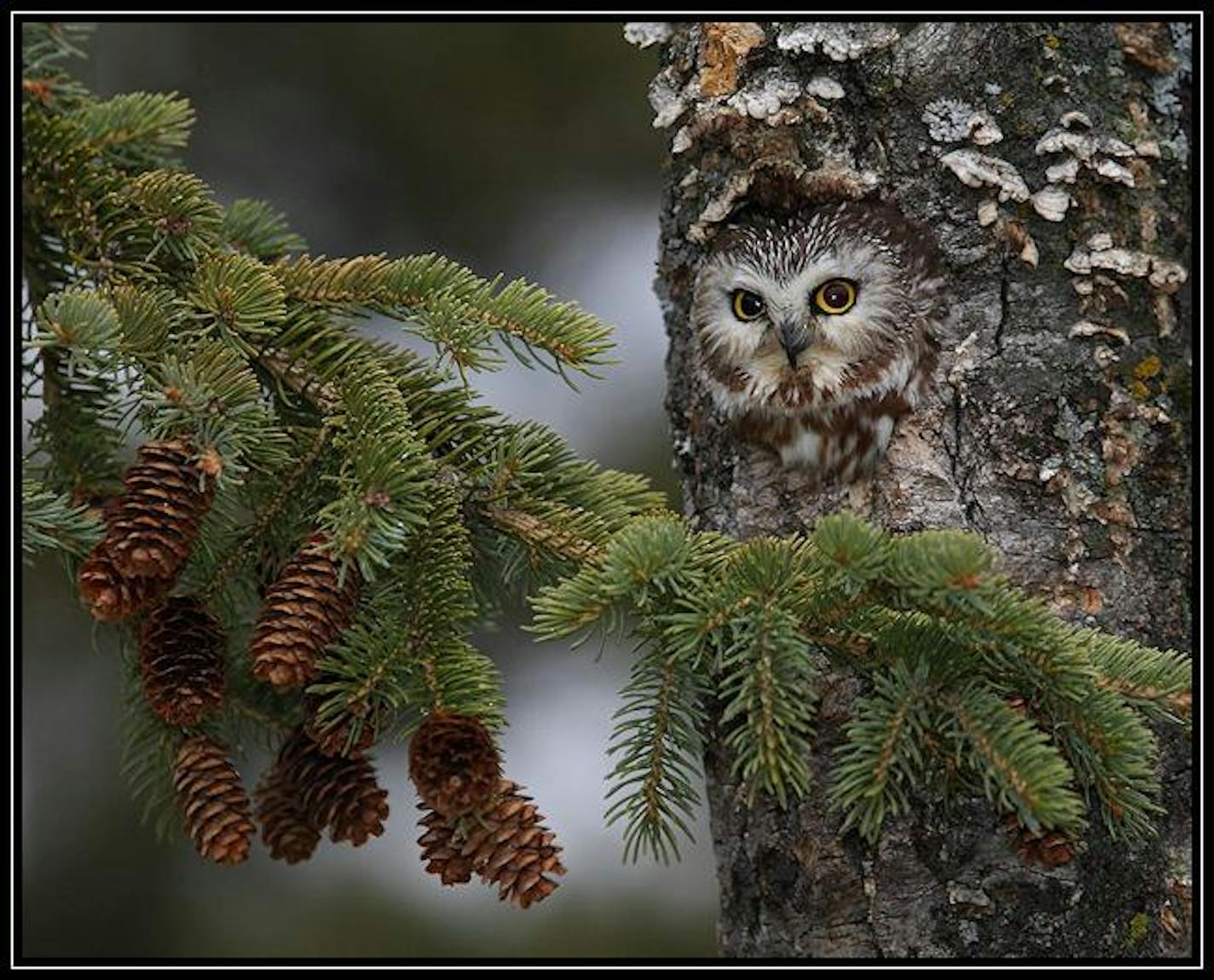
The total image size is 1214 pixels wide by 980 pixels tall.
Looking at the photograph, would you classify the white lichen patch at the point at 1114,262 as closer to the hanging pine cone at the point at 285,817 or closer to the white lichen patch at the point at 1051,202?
the white lichen patch at the point at 1051,202

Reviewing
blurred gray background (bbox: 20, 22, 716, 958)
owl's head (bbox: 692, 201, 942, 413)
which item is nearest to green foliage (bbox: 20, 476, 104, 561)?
owl's head (bbox: 692, 201, 942, 413)

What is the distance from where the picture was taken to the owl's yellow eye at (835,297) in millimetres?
1823

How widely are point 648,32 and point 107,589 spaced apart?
41.3 inches

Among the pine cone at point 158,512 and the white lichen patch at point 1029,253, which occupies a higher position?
the white lichen patch at point 1029,253

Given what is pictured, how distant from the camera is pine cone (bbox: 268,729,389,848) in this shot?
4.86 feet

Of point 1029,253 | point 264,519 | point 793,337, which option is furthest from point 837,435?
point 264,519

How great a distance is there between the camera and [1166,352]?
179 cm

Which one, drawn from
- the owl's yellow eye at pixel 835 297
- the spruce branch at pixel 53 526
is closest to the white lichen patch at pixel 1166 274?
the owl's yellow eye at pixel 835 297

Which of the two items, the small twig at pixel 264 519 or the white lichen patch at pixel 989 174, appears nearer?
the small twig at pixel 264 519

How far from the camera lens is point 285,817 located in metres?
1.56

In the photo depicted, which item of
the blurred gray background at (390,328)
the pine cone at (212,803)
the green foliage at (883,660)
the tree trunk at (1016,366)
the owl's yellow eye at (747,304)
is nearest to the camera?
the green foliage at (883,660)

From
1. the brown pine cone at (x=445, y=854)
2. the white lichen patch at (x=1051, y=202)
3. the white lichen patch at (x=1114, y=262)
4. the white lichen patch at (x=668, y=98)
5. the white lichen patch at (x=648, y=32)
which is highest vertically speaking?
the white lichen patch at (x=648, y=32)

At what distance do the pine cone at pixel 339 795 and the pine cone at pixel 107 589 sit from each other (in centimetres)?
27

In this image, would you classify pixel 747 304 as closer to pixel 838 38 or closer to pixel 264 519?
pixel 838 38
